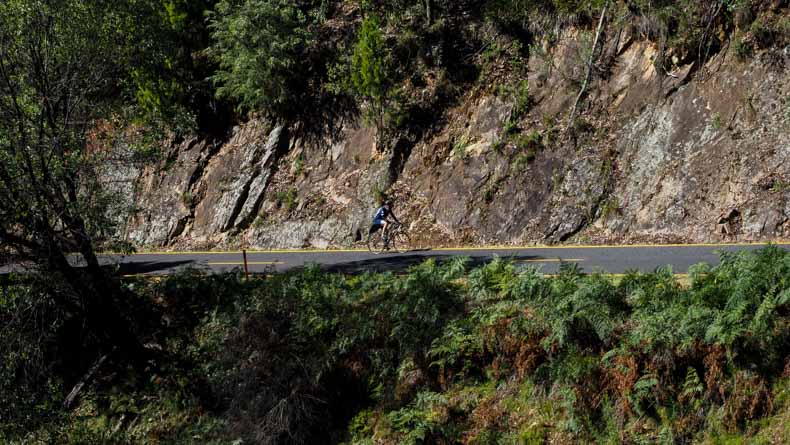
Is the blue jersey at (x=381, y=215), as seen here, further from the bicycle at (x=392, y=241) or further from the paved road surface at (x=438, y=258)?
the paved road surface at (x=438, y=258)

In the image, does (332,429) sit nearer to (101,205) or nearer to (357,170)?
(101,205)

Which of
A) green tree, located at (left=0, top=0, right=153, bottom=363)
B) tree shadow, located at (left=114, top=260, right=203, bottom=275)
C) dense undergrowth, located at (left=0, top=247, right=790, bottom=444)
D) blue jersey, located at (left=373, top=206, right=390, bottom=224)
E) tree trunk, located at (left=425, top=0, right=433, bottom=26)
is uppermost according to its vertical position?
tree trunk, located at (left=425, top=0, right=433, bottom=26)

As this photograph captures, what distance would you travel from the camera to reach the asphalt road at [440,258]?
14336mm

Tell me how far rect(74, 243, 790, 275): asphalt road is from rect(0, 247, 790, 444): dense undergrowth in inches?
76.6

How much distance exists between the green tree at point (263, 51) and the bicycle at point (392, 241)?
27.1 feet

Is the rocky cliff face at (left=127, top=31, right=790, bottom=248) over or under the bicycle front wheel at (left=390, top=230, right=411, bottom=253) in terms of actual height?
over

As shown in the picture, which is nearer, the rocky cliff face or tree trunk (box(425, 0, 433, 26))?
the rocky cliff face

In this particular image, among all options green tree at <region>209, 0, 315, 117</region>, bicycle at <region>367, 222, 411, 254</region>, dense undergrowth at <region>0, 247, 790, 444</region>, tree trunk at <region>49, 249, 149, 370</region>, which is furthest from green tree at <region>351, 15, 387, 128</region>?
tree trunk at <region>49, 249, 149, 370</region>

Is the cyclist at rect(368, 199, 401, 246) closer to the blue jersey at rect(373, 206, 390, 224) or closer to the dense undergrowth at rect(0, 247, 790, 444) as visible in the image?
the blue jersey at rect(373, 206, 390, 224)

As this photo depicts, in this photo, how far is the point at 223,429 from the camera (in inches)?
469

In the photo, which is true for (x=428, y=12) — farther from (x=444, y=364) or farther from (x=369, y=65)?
(x=444, y=364)

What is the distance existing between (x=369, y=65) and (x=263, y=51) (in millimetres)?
4480

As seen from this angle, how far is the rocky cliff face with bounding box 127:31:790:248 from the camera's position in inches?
680

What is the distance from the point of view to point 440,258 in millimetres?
17344
